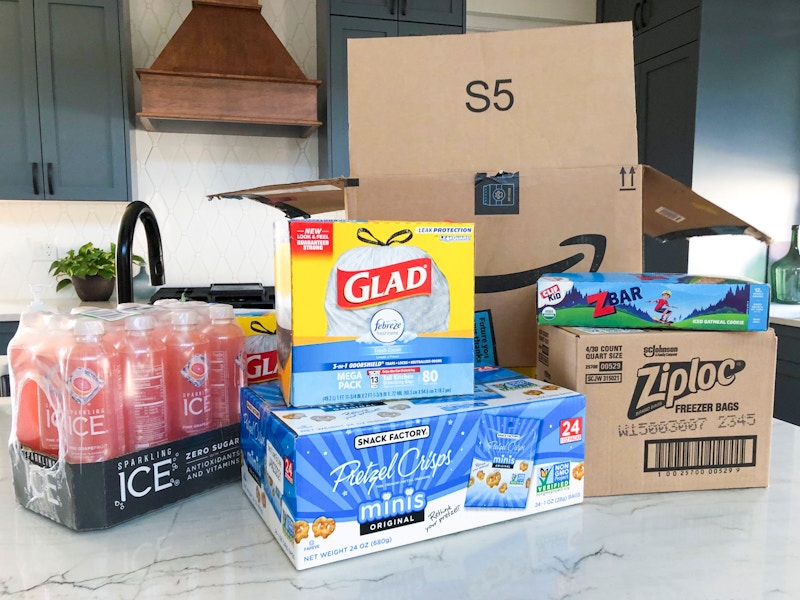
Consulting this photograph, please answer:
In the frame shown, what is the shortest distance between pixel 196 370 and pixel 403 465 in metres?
0.28

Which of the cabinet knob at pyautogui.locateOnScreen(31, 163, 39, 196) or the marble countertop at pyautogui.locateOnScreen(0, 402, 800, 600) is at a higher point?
the cabinet knob at pyautogui.locateOnScreen(31, 163, 39, 196)

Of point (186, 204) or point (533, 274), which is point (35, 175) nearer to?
point (186, 204)

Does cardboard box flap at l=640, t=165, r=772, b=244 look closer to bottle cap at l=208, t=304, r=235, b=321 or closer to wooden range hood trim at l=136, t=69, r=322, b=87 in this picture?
bottle cap at l=208, t=304, r=235, b=321

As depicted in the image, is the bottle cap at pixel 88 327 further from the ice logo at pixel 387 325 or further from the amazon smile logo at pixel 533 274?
the amazon smile logo at pixel 533 274

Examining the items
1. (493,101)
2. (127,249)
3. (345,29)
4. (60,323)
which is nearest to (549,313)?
(493,101)

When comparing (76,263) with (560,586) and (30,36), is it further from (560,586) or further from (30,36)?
(560,586)

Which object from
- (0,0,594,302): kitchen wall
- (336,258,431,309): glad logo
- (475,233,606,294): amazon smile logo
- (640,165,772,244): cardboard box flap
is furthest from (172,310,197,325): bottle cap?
(0,0,594,302): kitchen wall

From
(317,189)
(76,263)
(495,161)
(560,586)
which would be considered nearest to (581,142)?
(495,161)

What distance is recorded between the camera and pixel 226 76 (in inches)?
105

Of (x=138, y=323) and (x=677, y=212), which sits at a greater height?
(x=677, y=212)

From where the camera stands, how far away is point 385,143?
90 centimetres

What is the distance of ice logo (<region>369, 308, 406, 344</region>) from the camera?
0.67 m

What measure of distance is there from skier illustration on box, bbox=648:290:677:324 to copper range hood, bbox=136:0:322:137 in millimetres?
2351

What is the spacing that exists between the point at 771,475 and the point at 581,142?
537 millimetres
